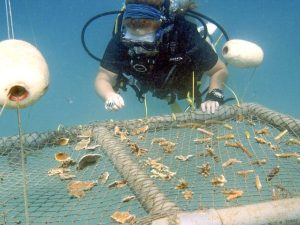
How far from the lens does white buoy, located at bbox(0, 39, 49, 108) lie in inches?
90.6

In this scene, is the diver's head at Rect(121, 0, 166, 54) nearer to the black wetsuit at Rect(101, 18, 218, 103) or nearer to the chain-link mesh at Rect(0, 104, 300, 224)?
the black wetsuit at Rect(101, 18, 218, 103)

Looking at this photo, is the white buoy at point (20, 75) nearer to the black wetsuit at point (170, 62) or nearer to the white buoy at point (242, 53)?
the black wetsuit at point (170, 62)

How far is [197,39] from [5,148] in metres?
3.41

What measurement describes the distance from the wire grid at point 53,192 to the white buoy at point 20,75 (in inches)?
34.1

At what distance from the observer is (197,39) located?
225 inches

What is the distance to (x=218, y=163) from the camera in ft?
10.7

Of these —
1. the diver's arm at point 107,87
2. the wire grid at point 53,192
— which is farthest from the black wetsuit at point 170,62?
the wire grid at point 53,192

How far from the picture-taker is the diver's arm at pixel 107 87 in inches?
182

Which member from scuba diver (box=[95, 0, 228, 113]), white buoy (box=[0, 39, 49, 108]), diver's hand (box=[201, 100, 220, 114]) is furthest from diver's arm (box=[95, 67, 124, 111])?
white buoy (box=[0, 39, 49, 108])

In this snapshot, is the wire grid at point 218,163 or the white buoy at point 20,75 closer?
the white buoy at point 20,75

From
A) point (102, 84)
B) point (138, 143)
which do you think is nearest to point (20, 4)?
point (102, 84)

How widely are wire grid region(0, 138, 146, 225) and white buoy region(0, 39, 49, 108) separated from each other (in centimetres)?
87

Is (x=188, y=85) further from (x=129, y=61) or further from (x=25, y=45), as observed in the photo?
(x=25, y=45)

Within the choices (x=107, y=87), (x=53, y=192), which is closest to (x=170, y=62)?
→ (x=107, y=87)
